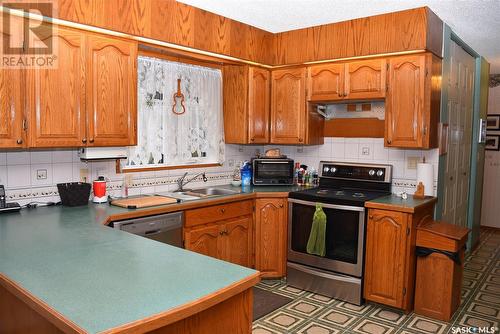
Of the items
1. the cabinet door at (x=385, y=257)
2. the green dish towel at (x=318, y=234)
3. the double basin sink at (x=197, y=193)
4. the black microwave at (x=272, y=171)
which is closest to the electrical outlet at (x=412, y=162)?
the cabinet door at (x=385, y=257)

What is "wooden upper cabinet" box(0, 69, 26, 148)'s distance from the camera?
8.18ft

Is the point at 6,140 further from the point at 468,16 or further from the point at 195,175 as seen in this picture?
the point at 468,16

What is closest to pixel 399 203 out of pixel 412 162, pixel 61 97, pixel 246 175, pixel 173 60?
pixel 412 162

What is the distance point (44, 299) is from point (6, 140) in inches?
60.3

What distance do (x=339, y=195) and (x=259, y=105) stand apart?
1305mm

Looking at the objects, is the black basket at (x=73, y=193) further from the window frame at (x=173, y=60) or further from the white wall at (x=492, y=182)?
the white wall at (x=492, y=182)

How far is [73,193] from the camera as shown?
302 centimetres

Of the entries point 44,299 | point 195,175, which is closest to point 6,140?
point 44,299

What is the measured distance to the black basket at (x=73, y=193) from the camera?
3008mm

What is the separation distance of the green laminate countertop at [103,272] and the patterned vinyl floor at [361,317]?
1488mm

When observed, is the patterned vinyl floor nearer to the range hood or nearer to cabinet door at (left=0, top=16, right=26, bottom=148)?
the range hood

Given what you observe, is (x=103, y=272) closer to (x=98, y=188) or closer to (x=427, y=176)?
(x=98, y=188)

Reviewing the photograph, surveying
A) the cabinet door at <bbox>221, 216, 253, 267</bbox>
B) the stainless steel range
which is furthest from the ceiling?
the cabinet door at <bbox>221, 216, 253, 267</bbox>

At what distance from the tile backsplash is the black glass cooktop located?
0.37 meters
